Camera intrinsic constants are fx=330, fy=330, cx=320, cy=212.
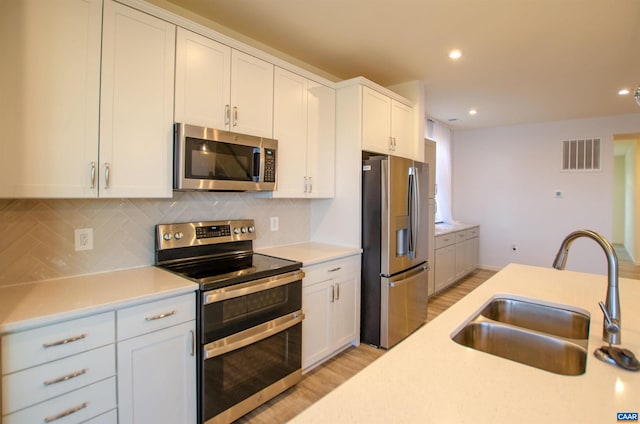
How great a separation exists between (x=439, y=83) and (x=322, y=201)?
77.2 inches

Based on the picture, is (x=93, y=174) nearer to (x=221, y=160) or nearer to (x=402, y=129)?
(x=221, y=160)

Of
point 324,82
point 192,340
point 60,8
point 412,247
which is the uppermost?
point 324,82

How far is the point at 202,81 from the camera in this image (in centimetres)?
205

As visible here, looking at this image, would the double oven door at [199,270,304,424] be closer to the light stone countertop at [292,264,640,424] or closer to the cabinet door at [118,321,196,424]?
the cabinet door at [118,321,196,424]

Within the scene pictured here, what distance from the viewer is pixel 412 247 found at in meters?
3.12

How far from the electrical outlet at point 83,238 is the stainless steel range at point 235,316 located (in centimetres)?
35

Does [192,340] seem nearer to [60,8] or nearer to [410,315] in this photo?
[60,8]

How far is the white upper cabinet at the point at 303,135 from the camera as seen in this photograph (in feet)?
8.47

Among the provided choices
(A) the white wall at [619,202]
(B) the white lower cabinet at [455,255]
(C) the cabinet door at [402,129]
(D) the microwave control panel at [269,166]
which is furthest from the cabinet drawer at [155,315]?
(A) the white wall at [619,202]

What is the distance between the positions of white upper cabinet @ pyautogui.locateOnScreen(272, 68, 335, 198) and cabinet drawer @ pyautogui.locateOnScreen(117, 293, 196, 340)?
110 cm

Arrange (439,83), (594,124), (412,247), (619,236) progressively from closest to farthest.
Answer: (412,247), (439,83), (594,124), (619,236)

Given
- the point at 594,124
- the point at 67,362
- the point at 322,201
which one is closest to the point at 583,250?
the point at 594,124

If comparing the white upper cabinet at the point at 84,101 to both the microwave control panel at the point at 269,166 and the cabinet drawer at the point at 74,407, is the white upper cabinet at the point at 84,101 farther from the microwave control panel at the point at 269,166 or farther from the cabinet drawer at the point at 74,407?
the cabinet drawer at the point at 74,407

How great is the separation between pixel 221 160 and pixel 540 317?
6.41 feet
